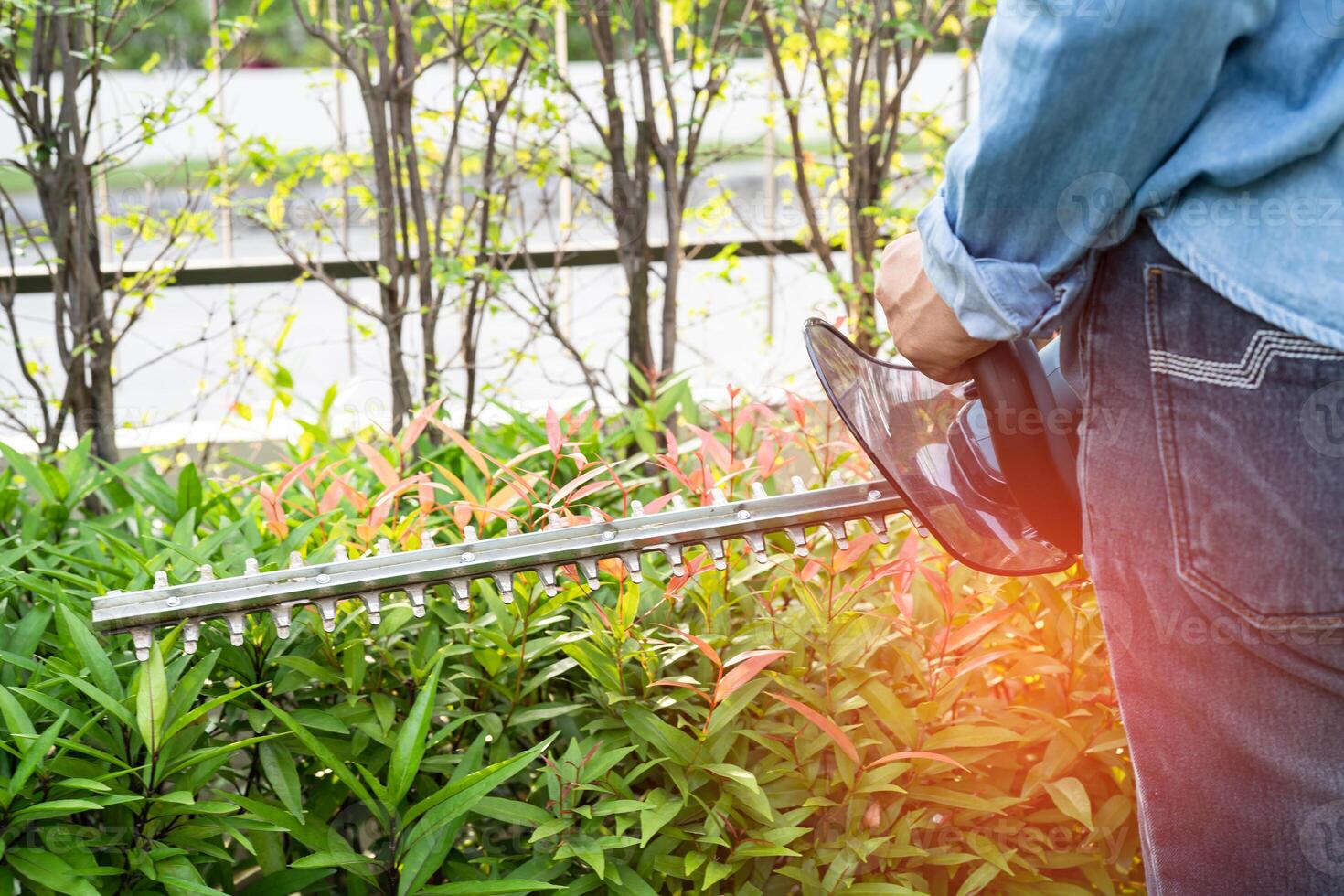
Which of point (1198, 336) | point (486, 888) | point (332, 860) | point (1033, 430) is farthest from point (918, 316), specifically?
point (332, 860)

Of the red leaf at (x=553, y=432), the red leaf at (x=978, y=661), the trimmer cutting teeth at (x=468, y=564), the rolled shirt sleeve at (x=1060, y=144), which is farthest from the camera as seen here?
the red leaf at (x=553, y=432)

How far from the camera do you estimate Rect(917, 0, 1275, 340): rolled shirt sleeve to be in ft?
3.08

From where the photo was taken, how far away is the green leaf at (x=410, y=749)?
61.3 inches

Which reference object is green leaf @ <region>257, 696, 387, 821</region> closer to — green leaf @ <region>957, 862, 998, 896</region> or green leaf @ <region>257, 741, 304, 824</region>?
green leaf @ <region>257, 741, 304, 824</region>

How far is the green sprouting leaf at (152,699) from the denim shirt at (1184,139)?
1.14 meters

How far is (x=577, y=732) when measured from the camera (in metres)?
1.83

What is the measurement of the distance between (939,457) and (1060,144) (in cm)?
52

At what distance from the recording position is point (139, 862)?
1.48 meters

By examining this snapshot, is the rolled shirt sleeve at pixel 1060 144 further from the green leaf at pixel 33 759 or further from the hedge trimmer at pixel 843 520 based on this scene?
the green leaf at pixel 33 759

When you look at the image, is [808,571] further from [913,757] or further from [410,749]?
[410,749]

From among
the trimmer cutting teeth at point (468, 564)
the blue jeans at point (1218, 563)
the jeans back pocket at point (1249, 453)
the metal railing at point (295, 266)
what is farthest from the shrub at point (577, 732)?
the metal railing at point (295, 266)

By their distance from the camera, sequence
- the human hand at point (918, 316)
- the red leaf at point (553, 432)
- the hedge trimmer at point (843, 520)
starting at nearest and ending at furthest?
the human hand at point (918, 316) < the hedge trimmer at point (843, 520) < the red leaf at point (553, 432)

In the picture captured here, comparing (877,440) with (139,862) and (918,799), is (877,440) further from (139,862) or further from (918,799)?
(139,862)

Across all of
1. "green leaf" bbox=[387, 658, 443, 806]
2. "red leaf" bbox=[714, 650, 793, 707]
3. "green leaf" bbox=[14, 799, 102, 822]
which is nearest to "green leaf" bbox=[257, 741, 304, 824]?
"green leaf" bbox=[387, 658, 443, 806]
